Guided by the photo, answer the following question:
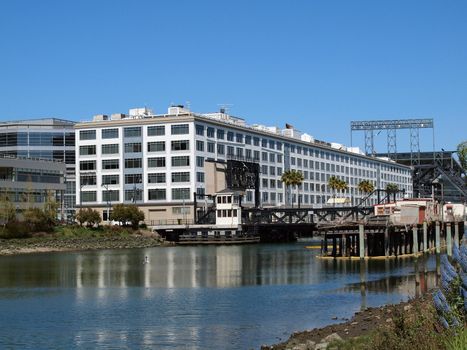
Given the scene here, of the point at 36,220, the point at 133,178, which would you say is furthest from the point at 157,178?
the point at 36,220

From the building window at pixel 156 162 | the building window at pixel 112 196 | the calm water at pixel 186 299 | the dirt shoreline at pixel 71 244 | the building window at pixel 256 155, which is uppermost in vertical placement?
the building window at pixel 256 155

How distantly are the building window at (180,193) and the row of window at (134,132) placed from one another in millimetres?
12150

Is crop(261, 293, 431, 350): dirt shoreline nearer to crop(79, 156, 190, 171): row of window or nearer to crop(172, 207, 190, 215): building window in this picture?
crop(172, 207, 190, 215): building window

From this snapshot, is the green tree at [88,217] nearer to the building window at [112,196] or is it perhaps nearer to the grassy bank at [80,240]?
the grassy bank at [80,240]

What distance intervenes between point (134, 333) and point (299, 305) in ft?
44.1

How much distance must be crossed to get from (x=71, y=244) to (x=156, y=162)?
35658 millimetres

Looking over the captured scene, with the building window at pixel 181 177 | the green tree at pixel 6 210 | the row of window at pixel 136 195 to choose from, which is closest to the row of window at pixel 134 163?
the building window at pixel 181 177

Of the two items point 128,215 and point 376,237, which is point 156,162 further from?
point 376,237

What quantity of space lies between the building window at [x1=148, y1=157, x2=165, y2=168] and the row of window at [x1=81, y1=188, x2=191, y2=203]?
5.18 metres

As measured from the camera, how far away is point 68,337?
1582 inches

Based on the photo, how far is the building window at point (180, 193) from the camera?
162500mm

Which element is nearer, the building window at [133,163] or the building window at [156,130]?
the building window at [156,130]

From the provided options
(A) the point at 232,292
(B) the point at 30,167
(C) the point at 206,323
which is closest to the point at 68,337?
(C) the point at 206,323

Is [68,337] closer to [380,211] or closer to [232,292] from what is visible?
[232,292]
